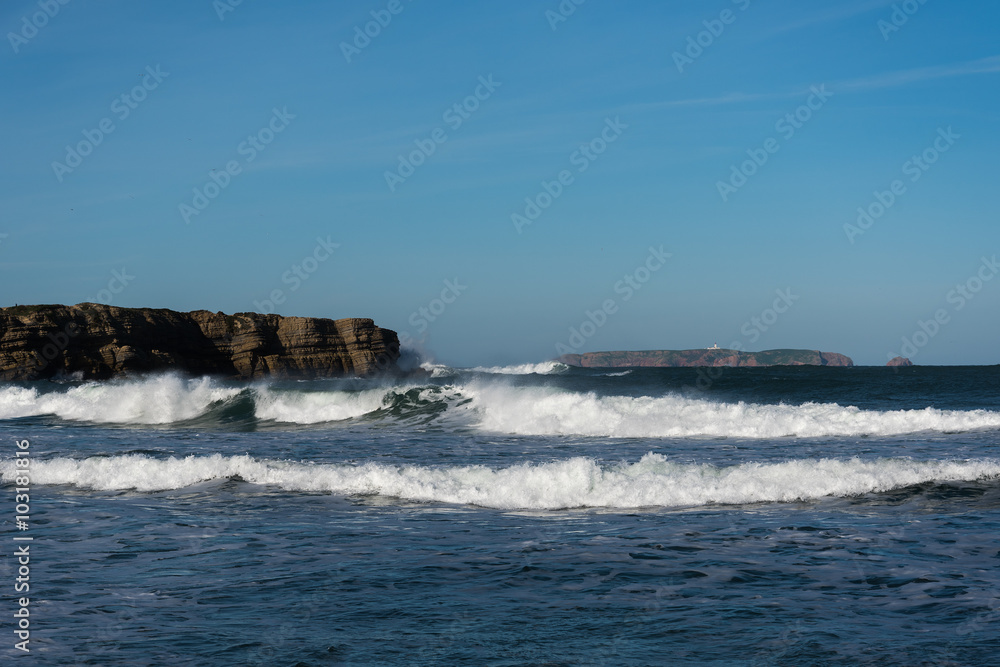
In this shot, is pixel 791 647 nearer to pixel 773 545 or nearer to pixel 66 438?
pixel 773 545

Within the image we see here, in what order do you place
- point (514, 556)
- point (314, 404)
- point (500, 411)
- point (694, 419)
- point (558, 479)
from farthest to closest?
point (314, 404) < point (500, 411) < point (694, 419) < point (558, 479) < point (514, 556)

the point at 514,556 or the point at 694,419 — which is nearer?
the point at 514,556

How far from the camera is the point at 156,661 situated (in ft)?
18.2

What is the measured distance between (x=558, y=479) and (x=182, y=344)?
231ft

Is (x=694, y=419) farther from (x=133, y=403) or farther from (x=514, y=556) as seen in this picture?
(x=133, y=403)

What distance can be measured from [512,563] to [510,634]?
2.08 meters

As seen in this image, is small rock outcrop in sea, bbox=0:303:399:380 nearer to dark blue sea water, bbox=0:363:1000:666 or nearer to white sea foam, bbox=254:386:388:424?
white sea foam, bbox=254:386:388:424

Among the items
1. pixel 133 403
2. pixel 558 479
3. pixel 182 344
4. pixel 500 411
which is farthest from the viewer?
pixel 182 344

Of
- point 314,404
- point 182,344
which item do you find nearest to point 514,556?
point 314,404

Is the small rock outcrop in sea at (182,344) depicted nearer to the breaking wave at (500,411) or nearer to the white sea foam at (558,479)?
the breaking wave at (500,411)

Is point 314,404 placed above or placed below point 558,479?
above

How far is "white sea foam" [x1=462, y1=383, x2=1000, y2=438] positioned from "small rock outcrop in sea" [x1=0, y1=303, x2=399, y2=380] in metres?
50.5

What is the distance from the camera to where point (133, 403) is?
34969mm

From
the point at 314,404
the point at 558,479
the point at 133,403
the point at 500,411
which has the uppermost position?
the point at 133,403
